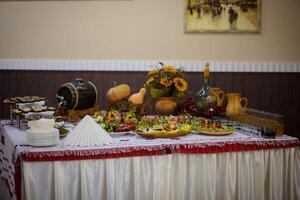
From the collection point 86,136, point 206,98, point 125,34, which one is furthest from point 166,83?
point 125,34

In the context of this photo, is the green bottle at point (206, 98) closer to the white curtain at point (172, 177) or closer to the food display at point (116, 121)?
the food display at point (116, 121)

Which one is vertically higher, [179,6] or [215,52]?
[179,6]

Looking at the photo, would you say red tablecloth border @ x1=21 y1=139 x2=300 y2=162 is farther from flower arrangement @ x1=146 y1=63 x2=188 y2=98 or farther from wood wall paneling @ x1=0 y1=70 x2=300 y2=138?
wood wall paneling @ x1=0 y1=70 x2=300 y2=138

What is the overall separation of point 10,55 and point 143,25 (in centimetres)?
172

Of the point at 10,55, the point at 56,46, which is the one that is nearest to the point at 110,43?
the point at 56,46

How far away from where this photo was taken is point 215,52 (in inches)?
259

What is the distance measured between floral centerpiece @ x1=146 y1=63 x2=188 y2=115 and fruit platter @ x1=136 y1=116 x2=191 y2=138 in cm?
42

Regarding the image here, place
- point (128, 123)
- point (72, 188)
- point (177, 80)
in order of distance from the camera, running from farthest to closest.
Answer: point (177, 80) < point (128, 123) < point (72, 188)

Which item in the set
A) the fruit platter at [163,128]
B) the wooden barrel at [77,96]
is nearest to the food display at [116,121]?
the fruit platter at [163,128]

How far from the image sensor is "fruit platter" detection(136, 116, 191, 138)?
3.44 metres

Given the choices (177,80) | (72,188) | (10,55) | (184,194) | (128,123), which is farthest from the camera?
(10,55)

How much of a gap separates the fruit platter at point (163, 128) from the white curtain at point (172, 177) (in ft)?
0.66

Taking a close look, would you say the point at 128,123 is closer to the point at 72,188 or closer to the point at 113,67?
the point at 72,188

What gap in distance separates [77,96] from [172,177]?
117 centimetres
